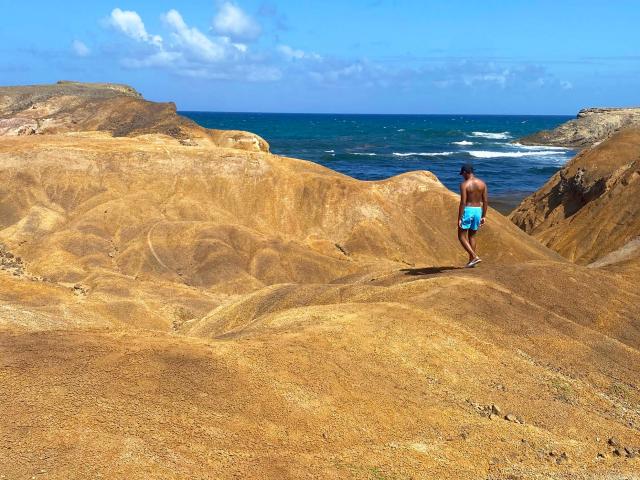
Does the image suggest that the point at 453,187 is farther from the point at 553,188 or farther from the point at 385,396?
the point at 385,396

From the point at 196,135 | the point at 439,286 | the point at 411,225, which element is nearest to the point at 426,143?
the point at 196,135

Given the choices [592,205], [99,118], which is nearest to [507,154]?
[592,205]

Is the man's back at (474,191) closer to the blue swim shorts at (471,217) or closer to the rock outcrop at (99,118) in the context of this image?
the blue swim shorts at (471,217)

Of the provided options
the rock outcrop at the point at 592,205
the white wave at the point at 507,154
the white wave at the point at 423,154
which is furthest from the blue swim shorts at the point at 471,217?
the white wave at the point at 507,154

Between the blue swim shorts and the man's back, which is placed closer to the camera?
the man's back

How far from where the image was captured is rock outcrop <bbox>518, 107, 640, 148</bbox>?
339 feet

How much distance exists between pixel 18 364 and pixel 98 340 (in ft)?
3.90

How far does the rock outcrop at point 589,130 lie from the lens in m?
103

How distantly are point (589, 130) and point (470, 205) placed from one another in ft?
344

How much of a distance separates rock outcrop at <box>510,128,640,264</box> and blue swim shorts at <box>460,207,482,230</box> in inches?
698

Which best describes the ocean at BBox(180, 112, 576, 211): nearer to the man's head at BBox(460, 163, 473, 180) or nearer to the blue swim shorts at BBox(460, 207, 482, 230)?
the blue swim shorts at BBox(460, 207, 482, 230)

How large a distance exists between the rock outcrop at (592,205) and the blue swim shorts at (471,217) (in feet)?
58.2

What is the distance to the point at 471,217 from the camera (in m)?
13.0

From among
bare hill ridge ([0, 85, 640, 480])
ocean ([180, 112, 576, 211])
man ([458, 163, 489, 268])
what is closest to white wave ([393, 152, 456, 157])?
ocean ([180, 112, 576, 211])
